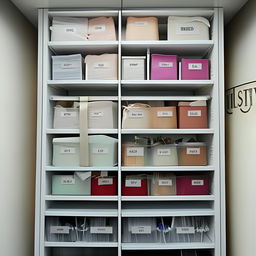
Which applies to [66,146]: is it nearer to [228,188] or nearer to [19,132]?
[19,132]

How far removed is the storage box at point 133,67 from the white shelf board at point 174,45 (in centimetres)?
10

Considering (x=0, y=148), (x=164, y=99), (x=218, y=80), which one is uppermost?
(x=218, y=80)

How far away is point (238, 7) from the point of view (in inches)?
75.9

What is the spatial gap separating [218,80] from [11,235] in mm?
1764

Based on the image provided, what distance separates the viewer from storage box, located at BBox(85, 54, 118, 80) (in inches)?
76.0

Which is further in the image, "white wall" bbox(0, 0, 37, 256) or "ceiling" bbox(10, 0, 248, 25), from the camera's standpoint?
"ceiling" bbox(10, 0, 248, 25)

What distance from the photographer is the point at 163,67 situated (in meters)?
1.95

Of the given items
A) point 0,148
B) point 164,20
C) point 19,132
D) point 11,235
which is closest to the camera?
point 0,148

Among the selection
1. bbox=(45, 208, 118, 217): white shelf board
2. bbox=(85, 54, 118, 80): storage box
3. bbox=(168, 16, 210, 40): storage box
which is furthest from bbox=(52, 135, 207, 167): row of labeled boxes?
bbox=(168, 16, 210, 40): storage box

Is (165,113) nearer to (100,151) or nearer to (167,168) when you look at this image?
(167,168)

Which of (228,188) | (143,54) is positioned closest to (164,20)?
(143,54)

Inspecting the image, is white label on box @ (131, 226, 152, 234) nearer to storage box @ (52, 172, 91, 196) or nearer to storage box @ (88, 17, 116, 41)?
storage box @ (52, 172, 91, 196)

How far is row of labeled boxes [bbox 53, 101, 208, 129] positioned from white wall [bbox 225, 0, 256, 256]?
0.25 m

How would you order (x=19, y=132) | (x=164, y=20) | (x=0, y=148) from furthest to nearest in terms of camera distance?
(x=164, y=20)
(x=19, y=132)
(x=0, y=148)
